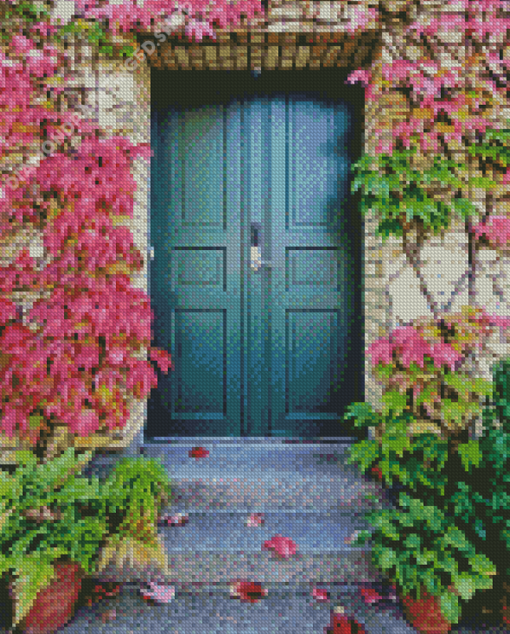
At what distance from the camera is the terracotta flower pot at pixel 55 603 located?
1762mm

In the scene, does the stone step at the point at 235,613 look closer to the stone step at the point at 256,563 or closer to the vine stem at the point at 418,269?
the stone step at the point at 256,563

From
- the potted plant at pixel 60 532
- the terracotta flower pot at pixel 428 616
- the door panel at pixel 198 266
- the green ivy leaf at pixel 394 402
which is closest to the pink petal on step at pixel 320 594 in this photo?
the terracotta flower pot at pixel 428 616

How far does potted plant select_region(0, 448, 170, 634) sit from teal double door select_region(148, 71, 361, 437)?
84cm

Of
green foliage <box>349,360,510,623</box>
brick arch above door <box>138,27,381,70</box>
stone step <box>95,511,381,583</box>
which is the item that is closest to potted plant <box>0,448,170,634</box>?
stone step <box>95,511,381,583</box>

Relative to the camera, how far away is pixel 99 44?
96.1 inches

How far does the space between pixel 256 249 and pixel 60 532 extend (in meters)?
1.94

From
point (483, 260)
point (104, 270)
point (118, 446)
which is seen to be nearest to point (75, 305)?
point (104, 270)

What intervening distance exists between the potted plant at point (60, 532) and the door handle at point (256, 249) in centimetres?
152

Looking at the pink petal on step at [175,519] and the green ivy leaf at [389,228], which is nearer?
the pink petal on step at [175,519]

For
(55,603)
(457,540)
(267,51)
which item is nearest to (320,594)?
(457,540)

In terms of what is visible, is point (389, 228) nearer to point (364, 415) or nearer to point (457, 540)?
point (364, 415)

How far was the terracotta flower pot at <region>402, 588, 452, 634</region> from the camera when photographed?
1.76 m

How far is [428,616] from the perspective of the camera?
5.81 feet

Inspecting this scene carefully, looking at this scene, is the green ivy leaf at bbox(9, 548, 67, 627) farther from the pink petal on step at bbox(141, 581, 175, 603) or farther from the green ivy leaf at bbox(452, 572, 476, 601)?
the green ivy leaf at bbox(452, 572, 476, 601)
